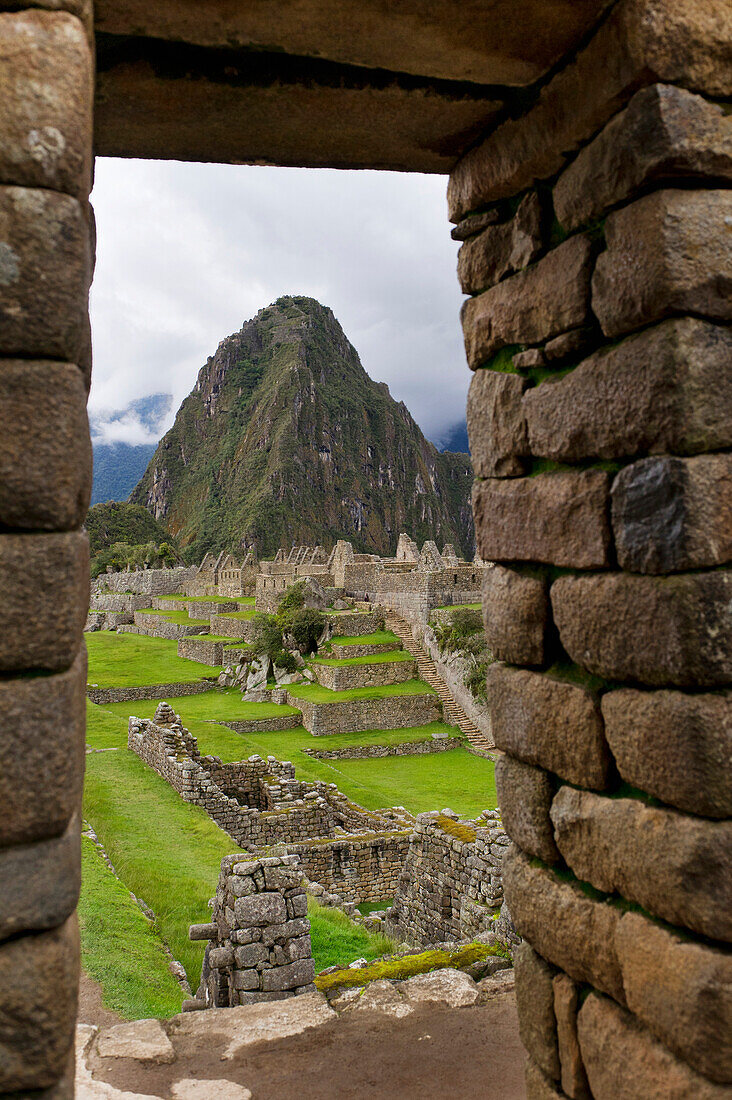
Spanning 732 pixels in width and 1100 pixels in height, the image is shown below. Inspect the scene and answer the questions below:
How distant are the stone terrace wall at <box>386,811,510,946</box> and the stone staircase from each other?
14.4 meters

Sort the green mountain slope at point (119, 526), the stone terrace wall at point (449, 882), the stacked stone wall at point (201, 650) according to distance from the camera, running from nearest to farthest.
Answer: the stone terrace wall at point (449, 882) → the stacked stone wall at point (201, 650) → the green mountain slope at point (119, 526)

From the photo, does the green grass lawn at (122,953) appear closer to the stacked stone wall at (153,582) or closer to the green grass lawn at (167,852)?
the green grass lawn at (167,852)

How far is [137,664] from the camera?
1350 inches

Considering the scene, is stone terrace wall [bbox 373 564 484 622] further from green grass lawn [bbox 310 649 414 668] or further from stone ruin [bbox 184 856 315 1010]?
stone ruin [bbox 184 856 315 1010]

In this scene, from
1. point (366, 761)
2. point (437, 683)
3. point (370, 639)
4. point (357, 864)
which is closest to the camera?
point (357, 864)

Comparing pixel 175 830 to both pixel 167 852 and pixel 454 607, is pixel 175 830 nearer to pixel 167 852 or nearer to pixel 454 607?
pixel 167 852

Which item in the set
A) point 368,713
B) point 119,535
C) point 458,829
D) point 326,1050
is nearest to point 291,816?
point 458,829

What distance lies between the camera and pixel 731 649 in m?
2.11

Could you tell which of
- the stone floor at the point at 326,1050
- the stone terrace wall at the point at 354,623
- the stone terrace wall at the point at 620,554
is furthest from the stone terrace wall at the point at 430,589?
the stone terrace wall at the point at 620,554

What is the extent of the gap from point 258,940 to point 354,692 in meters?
21.8

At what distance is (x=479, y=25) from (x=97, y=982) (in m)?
6.37

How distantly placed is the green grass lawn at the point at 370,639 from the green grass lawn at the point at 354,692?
2.59 m

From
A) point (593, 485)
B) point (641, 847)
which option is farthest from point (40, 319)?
point (641, 847)

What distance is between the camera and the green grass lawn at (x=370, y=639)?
103 ft
